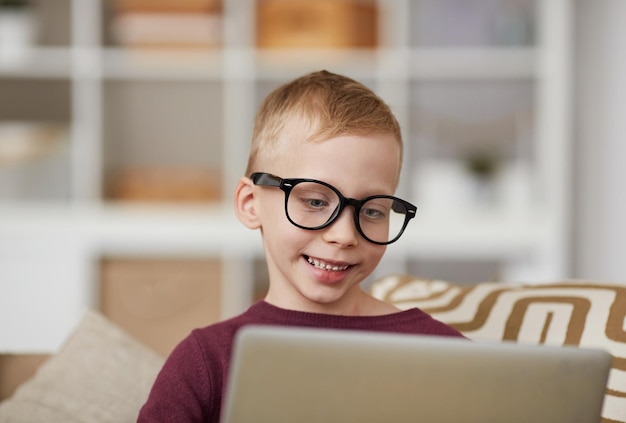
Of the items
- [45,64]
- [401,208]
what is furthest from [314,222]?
[45,64]

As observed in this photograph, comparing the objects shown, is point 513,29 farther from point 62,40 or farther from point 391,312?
point 391,312

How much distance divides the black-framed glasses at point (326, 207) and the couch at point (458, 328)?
34 centimetres

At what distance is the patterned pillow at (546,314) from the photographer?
1322 millimetres

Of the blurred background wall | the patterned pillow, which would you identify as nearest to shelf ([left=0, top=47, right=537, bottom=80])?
the blurred background wall

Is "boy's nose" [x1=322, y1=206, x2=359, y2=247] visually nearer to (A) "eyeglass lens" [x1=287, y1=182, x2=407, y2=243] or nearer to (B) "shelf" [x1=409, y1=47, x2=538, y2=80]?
(A) "eyeglass lens" [x1=287, y1=182, x2=407, y2=243]

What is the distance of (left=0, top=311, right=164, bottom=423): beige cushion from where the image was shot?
133 cm

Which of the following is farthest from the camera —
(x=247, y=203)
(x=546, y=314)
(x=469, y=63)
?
(x=469, y=63)

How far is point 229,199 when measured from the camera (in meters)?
4.22

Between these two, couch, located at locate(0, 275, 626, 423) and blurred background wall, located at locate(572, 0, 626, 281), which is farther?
blurred background wall, located at locate(572, 0, 626, 281)

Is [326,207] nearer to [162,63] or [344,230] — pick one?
[344,230]

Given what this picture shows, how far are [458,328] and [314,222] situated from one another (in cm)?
41

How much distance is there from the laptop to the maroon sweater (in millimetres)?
347

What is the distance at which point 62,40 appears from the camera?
447 cm

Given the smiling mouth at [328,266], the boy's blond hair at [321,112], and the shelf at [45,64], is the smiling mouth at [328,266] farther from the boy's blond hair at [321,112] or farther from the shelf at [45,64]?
the shelf at [45,64]
